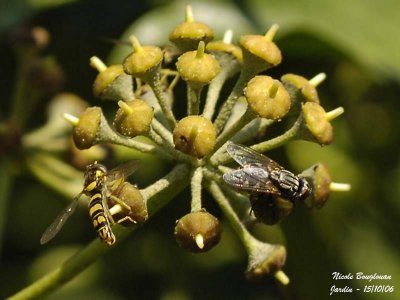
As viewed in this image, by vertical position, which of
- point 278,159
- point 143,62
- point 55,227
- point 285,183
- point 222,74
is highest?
point 143,62

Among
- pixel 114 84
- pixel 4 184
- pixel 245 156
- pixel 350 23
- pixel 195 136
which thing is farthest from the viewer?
pixel 350 23

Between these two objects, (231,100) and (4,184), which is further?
(4,184)

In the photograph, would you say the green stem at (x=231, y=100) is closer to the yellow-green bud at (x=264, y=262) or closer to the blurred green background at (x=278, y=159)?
the yellow-green bud at (x=264, y=262)

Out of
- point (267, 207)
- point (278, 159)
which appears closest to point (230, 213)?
point (267, 207)

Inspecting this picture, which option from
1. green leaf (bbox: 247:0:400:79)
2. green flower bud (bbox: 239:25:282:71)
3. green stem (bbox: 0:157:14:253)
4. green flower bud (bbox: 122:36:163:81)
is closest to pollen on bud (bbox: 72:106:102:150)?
green flower bud (bbox: 122:36:163:81)

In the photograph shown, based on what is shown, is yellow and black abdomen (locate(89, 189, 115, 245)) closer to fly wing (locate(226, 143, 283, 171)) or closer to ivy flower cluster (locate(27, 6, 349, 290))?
ivy flower cluster (locate(27, 6, 349, 290))

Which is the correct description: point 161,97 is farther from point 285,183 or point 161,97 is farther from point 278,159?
point 278,159
